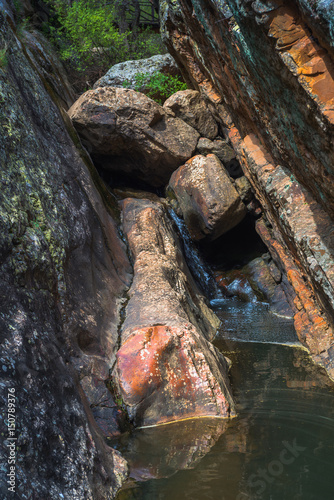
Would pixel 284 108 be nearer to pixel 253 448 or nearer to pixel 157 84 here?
pixel 253 448

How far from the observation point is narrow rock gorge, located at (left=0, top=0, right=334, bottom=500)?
3.15 meters

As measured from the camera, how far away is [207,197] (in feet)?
30.1

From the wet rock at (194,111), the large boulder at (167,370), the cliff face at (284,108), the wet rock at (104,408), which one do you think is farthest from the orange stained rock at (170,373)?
the wet rock at (194,111)

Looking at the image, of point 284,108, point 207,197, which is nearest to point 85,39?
point 207,197

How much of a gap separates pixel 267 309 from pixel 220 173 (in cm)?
318

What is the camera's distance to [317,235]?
18.4ft

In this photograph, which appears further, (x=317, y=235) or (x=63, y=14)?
(x=63, y=14)

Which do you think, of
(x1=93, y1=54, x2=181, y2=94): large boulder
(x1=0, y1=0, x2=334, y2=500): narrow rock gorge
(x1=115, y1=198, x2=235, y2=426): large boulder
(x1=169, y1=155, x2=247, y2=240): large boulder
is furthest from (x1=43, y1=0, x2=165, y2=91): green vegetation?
(x1=115, y1=198, x2=235, y2=426): large boulder

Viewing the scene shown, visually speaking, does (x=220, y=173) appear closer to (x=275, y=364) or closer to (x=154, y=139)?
(x=154, y=139)

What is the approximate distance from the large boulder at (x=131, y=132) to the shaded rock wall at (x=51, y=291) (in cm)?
82

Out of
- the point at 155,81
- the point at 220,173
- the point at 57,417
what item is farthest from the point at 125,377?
the point at 155,81

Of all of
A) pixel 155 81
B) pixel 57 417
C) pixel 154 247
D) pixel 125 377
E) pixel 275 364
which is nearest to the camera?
pixel 57 417

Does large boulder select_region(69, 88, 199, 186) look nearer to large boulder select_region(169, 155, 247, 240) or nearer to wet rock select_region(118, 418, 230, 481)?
large boulder select_region(169, 155, 247, 240)

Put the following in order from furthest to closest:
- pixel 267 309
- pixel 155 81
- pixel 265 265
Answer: pixel 155 81 → pixel 265 265 → pixel 267 309
